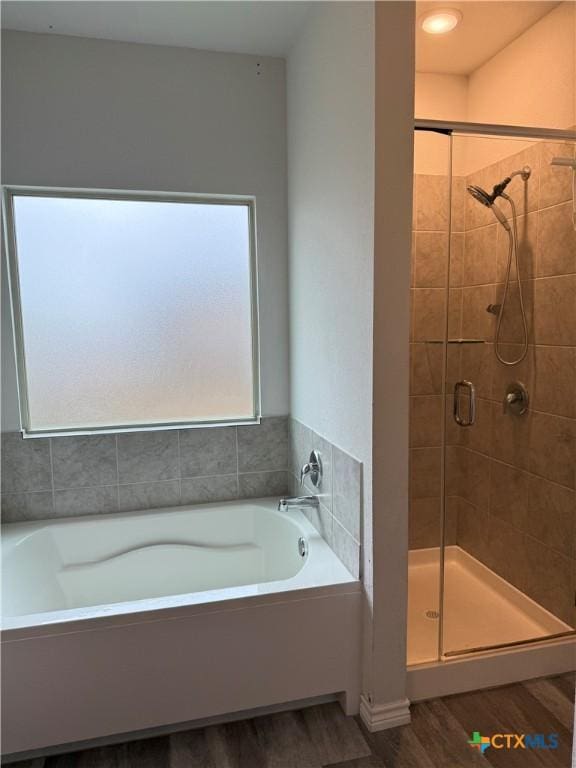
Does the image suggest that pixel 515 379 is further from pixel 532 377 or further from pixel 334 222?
pixel 334 222

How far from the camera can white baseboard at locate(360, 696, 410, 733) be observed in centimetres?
182

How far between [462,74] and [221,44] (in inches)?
51.0

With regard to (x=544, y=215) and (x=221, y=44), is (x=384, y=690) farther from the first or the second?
(x=221, y=44)

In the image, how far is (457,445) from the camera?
230cm

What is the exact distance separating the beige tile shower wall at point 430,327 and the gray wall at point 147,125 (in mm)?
765

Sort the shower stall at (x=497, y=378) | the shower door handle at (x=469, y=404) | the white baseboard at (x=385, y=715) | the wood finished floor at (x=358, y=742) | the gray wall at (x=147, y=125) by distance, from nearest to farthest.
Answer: the wood finished floor at (x=358, y=742) < the white baseboard at (x=385, y=715) < the shower stall at (x=497, y=378) < the shower door handle at (x=469, y=404) < the gray wall at (x=147, y=125)

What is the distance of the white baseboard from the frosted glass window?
149 cm

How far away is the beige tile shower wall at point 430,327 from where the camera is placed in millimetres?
2174

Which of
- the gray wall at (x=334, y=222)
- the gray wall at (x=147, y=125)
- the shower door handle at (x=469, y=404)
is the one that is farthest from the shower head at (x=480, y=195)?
the gray wall at (x=147, y=125)

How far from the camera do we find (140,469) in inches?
105

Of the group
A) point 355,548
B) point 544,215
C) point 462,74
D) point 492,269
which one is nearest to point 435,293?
point 492,269

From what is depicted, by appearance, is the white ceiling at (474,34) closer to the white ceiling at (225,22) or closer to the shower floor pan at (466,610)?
the white ceiling at (225,22)

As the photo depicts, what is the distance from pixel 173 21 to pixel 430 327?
1.74m

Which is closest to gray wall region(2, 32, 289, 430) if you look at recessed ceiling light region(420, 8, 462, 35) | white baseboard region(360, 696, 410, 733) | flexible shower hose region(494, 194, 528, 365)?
recessed ceiling light region(420, 8, 462, 35)
